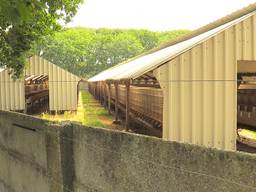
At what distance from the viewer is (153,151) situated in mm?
4449

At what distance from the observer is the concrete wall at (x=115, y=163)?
366 cm

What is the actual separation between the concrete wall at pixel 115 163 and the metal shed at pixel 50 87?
1408 cm

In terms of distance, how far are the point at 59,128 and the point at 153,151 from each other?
2309 millimetres

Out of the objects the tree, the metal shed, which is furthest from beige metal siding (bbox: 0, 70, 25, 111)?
the tree

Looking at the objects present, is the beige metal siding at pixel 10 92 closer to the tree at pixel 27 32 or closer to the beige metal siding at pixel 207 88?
the tree at pixel 27 32

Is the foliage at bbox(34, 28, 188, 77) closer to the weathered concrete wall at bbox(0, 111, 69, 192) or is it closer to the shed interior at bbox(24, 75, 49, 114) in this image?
the shed interior at bbox(24, 75, 49, 114)

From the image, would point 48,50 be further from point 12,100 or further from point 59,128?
point 59,128

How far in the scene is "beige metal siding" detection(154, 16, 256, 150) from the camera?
9.38 metres

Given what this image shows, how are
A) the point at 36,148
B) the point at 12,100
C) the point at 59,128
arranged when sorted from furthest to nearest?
the point at 12,100, the point at 36,148, the point at 59,128

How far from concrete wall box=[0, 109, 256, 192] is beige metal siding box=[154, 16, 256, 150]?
3364 millimetres

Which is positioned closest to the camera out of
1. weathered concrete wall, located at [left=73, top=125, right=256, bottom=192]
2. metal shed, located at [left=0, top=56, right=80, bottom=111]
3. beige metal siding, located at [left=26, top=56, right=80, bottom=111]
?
weathered concrete wall, located at [left=73, top=125, right=256, bottom=192]

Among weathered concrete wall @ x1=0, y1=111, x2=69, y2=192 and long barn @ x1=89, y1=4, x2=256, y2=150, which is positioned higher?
long barn @ x1=89, y1=4, x2=256, y2=150

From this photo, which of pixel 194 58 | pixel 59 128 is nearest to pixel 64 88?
pixel 194 58

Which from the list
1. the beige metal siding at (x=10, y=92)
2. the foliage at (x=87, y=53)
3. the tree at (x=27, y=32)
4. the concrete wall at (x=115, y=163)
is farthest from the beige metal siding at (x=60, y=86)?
the foliage at (x=87, y=53)
